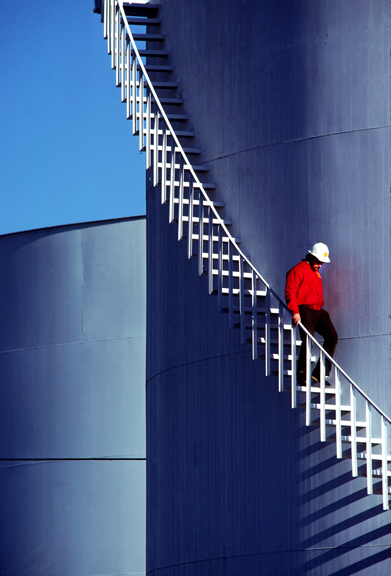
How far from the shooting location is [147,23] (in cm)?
2002

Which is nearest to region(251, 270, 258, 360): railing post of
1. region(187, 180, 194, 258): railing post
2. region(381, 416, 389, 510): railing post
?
region(187, 180, 194, 258): railing post

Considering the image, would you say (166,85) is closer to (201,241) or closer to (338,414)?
(201,241)

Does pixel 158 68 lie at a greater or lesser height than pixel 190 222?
greater

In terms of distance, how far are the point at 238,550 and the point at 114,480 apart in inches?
405

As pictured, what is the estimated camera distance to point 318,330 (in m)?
15.2

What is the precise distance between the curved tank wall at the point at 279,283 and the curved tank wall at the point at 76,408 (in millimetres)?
7848

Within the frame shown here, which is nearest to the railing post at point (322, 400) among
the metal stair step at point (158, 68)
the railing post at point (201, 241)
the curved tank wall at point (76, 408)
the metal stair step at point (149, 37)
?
the railing post at point (201, 241)

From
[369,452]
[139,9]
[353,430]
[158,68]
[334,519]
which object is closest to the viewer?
[369,452]

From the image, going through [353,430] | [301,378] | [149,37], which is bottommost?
[353,430]

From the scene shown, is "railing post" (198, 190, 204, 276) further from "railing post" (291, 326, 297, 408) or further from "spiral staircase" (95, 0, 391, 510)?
"railing post" (291, 326, 297, 408)

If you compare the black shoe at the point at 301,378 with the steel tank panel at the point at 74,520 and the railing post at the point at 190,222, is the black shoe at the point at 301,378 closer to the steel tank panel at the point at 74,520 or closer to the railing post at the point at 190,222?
the railing post at the point at 190,222

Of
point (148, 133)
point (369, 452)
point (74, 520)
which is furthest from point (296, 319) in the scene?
point (74, 520)

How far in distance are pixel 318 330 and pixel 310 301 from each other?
573 mm

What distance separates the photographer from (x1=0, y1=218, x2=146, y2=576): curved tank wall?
2572 centimetres
